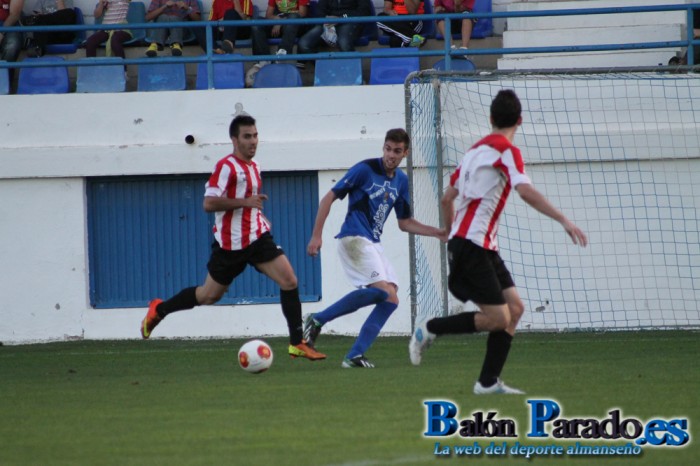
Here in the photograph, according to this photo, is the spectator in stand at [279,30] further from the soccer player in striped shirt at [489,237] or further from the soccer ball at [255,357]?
the soccer player in striped shirt at [489,237]

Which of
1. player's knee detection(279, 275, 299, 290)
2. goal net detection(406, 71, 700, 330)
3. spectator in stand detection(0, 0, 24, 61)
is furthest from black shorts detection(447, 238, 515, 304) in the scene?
spectator in stand detection(0, 0, 24, 61)

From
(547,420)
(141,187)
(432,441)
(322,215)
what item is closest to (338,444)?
(432,441)

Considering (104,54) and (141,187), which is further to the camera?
(104,54)

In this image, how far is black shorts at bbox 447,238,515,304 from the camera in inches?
301

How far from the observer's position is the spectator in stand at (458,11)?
52.0ft

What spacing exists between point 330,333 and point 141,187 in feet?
9.89

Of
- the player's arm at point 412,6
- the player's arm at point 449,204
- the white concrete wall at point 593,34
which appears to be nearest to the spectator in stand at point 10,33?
the player's arm at point 412,6

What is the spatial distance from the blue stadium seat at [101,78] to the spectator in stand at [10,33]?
121 cm

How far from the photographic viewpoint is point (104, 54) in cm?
1689

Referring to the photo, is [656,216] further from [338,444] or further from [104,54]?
[338,444]

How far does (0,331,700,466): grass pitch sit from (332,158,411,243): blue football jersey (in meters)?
1.17

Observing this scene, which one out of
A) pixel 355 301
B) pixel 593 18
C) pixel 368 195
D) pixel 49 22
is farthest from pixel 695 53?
pixel 49 22

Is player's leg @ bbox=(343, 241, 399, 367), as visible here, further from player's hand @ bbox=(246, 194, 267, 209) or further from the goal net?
the goal net

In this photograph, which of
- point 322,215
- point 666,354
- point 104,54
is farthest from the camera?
point 104,54
